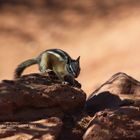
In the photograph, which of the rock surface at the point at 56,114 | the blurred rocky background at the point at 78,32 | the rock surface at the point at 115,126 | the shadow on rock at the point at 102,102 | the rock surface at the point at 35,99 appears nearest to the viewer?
the rock surface at the point at 56,114

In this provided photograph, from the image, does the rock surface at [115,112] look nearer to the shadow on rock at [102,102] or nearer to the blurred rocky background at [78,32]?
the shadow on rock at [102,102]

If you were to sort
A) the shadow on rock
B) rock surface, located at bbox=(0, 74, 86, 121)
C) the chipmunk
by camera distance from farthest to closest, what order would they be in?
the shadow on rock
the chipmunk
rock surface, located at bbox=(0, 74, 86, 121)

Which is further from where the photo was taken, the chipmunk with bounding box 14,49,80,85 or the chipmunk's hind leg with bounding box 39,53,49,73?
the chipmunk's hind leg with bounding box 39,53,49,73

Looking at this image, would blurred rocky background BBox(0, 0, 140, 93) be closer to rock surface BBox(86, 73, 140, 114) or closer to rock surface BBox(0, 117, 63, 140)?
rock surface BBox(86, 73, 140, 114)

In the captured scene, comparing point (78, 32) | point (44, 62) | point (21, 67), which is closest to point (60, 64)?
point (44, 62)

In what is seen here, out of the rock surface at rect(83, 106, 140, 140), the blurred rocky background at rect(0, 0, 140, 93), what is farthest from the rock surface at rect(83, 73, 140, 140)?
the blurred rocky background at rect(0, 0, 140, 93)

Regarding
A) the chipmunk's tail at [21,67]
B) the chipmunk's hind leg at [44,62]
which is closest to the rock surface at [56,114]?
the chipmunk's hind leg at [44,62]

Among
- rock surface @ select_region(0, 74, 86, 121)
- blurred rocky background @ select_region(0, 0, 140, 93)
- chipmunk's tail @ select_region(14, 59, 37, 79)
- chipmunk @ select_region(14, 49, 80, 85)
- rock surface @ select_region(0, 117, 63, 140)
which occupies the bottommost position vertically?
rock surface @ select_region(0, 117, 63, 140)
